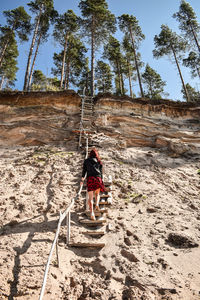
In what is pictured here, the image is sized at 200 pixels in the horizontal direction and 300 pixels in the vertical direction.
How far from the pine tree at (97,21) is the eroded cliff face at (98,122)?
33.4ft

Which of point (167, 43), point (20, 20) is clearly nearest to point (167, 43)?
point (167, 43)

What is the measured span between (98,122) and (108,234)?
8172 mm

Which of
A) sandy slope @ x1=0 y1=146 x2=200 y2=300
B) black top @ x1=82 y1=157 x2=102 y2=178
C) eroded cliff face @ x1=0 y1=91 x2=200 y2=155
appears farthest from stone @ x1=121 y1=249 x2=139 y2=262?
eroded cliff face @ x1=0 y1=91 x2=200 y2=155

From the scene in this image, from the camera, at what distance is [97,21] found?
61.6 feet

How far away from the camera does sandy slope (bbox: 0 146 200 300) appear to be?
2.82m

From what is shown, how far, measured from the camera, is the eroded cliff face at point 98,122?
33.6ft

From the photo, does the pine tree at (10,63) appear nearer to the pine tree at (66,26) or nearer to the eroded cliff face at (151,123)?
the pine tree at (66,26)

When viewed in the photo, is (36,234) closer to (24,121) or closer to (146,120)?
(24,121)

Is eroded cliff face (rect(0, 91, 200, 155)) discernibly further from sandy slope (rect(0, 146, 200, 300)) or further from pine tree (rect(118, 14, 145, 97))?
pine tree (rect(118, 14, 145, 97))

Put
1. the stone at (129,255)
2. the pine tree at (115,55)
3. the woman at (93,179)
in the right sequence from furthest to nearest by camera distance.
Result: the pine tree at (115,55)
the woman at (93,179)
the stone at (129,255)

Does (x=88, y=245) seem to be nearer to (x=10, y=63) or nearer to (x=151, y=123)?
(x=151, y=123)

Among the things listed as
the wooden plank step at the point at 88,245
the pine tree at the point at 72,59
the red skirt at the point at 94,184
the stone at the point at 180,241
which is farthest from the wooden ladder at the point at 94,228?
the pine tree at the point at 72,59

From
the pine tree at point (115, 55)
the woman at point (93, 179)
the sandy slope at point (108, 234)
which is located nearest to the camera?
the sandy slope at point (108, 234)

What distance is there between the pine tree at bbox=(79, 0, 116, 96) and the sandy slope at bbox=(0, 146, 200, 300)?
16.3m
